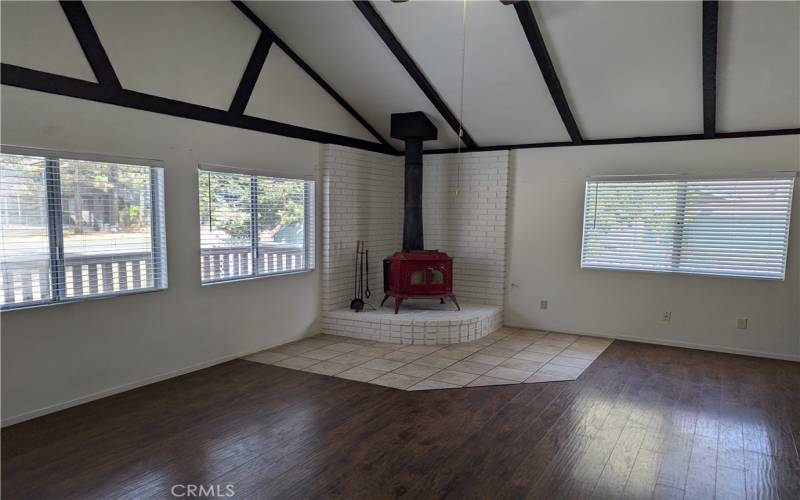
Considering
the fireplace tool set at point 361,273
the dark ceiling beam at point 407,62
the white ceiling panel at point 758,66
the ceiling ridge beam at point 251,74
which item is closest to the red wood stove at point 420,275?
the fireplace tool set at point 361,273

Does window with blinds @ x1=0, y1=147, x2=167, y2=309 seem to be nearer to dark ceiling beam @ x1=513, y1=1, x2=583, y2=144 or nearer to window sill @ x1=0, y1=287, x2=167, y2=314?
window sill @ x1=0, y1=287, x2=167, y2=314

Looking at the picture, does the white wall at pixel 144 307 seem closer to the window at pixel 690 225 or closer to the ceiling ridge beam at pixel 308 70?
the ceiling ridge beam at pixel 308 70

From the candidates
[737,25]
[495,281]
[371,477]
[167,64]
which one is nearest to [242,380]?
[371,477]

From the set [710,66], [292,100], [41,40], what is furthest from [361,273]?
[710,66]

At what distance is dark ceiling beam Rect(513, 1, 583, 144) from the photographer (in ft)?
12.1

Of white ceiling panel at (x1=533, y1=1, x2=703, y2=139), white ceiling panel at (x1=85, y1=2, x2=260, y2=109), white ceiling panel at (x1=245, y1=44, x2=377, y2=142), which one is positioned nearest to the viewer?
white ceiling panel at (x1=85, y1=2, x2=260, y2=109)

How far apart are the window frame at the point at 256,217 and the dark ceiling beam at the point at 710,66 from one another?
364cm

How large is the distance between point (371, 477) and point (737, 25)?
12.9 ft

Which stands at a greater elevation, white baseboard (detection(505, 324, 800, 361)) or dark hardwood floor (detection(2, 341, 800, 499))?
white baseboard (detection(505, 324, 800, 361))

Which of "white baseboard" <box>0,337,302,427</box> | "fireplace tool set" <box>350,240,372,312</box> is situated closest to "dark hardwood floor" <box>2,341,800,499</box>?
"white baseboard" <box>0,337,302,427</box>

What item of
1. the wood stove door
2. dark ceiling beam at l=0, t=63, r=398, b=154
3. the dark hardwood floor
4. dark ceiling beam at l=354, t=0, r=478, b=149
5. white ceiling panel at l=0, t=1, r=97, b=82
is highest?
dark ceiling beam at l=354, t=0, r=478, b=149

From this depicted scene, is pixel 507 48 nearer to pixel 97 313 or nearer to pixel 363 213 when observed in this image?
pixel 363 213

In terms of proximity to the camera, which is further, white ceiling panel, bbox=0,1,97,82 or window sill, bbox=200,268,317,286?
window sill, bbox=200,268,317,286

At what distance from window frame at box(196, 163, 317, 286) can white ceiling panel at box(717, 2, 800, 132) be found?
150 inches
